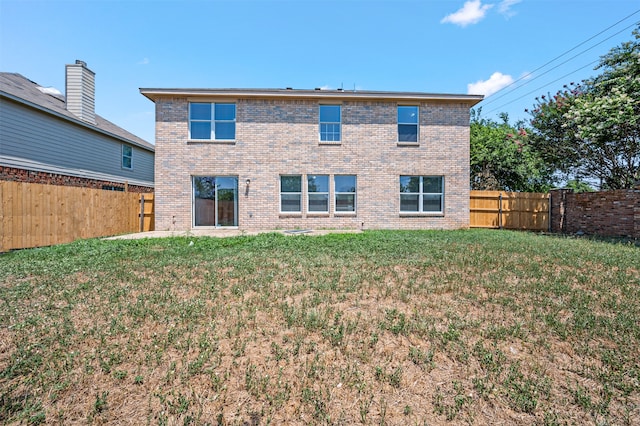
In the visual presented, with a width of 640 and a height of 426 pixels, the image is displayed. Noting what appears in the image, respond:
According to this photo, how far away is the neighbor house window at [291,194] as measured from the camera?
1335cm

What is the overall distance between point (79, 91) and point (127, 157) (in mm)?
3885

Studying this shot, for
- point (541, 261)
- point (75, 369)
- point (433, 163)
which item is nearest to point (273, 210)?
point (433, 163)

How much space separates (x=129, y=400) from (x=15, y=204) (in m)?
9.39

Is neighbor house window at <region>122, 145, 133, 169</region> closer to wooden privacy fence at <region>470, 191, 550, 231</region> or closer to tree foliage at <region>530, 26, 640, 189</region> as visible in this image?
wooden privacy fence at <region>470, 191, 550, 231</region>

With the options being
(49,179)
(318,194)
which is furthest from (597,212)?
(49,179)

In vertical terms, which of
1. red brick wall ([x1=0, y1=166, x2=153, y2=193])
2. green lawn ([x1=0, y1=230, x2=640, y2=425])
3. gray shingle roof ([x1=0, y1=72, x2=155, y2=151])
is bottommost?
green lawn ([x1=0, y1=230, x2=640, y2=425])

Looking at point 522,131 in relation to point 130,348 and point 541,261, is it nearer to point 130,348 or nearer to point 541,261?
point 541,261

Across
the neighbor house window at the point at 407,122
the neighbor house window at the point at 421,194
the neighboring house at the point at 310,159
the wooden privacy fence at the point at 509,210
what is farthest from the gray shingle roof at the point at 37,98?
the wooden privacy fence at the point at 509,210

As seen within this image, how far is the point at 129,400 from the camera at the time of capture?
2408 millimetres

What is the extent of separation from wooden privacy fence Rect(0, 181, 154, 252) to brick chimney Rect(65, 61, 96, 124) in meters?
6.13

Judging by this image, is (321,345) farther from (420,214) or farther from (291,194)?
(420,214)

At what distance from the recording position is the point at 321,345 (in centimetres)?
313

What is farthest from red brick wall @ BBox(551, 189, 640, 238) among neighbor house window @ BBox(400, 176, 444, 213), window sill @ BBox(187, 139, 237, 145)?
window sill @ BBox(187, 139, 237, 145)

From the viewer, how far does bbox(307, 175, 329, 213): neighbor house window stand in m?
13.4
